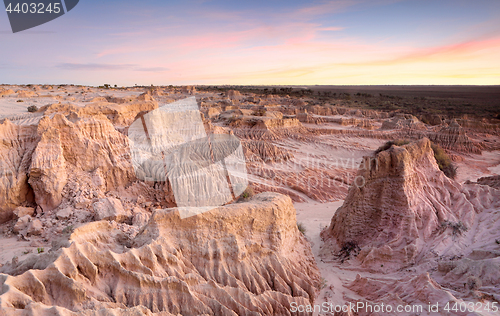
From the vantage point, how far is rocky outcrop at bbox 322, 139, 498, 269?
10.7 metres

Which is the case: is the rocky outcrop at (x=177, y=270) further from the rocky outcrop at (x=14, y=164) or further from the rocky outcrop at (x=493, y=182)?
the rocky outcrop at (x=493, y=182)

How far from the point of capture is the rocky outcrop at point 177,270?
5.17 m

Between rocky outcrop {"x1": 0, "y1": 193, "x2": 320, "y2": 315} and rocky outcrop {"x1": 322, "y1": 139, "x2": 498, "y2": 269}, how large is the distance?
381cm

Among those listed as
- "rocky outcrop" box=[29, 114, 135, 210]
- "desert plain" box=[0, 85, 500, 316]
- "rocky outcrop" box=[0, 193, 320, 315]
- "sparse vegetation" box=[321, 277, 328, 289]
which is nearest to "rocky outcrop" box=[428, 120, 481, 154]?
"desert plain" box=[0, 85, 500, 316]

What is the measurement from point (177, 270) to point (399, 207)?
9.48 meters

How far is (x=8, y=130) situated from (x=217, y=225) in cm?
1256

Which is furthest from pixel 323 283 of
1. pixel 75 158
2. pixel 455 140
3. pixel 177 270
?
pixel 455 140

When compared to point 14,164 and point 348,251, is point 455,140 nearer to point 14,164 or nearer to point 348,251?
point 348,251

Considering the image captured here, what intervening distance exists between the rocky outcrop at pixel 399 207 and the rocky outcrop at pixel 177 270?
3811mm

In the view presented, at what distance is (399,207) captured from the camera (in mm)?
11430

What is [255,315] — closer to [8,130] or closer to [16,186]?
[16,186]

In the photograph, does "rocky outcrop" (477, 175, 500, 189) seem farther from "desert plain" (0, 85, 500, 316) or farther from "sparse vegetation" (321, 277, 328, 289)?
"sparse vegetation" (321, 277, 328, 289)

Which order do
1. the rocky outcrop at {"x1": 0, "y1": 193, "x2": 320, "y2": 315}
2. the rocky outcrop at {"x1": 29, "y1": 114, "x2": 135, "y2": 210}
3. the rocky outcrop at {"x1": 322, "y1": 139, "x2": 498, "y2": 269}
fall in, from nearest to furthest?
the rocky outcrop at {"x1": 0, "y1": 193, "x2": 320, "y2": 315}
the rocky outcrop at {"x1": 322, "y1": 139, "x2": 498, "y2": 269}
the rocky outcrop at {"x1": 29, "y1": 114, "x2": 135, "y2": 210}

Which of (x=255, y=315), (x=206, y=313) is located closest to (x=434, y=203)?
(x=255, y=315)
